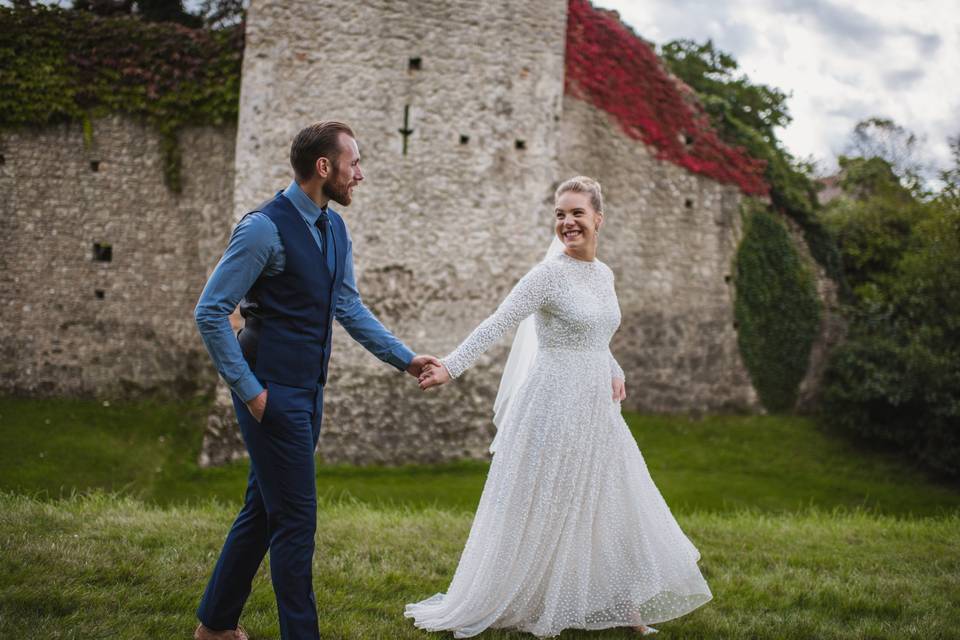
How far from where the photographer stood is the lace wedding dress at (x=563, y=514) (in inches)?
124

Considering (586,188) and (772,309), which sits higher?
(586,188)

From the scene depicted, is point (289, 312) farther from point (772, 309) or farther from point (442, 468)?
point (772, 309)

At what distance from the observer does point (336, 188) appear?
2809 mm

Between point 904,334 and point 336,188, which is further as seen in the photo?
point 904,334

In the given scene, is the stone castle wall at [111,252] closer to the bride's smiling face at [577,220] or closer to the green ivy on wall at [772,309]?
the bride's smiling face at [577,220]

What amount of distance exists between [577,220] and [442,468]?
5422mm

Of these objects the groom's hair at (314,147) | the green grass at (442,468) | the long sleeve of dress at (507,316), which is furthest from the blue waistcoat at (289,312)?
the green grass at (442,468)

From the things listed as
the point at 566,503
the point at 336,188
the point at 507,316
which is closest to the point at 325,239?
the point at 336,188

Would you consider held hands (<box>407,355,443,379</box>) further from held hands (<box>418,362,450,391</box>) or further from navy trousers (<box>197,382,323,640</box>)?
navy trousers (<box>197,382,323,640</box>)

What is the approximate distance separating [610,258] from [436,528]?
660cm

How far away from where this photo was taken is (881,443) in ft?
34.3

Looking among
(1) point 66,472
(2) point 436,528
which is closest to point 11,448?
(1) point 66,472

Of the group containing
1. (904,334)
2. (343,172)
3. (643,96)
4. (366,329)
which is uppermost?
(643,96)

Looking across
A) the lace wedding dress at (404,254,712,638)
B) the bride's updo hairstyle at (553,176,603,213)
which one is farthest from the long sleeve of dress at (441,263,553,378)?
the bride's updo hairstyle at (553,176,603,213)
